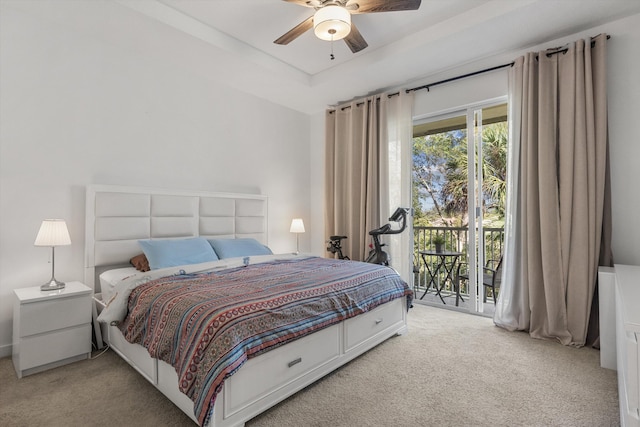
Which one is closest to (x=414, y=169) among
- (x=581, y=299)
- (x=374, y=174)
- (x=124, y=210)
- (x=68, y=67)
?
(x=374, y=174)

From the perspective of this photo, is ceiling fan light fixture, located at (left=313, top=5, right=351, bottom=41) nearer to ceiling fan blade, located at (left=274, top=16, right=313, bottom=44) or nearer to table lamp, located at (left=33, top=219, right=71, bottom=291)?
ceiling fan blade, located at (left=274, top=16, right=313, bottom=44)

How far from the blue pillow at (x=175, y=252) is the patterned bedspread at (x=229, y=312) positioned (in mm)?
509

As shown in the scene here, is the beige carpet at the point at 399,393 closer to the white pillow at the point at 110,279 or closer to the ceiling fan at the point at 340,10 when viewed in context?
the white pillow at the point at 110,279

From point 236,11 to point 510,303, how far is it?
144 inches

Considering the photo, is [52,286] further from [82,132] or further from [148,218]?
[82,132]

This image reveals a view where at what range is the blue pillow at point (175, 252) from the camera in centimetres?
276

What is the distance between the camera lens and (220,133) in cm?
390

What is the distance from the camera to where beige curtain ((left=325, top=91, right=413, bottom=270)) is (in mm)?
3990

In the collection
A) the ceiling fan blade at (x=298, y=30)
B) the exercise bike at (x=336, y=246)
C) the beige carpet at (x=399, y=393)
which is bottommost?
the beige carpet at (x=399, y=393)

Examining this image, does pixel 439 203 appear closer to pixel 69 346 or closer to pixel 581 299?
pixel 581 299

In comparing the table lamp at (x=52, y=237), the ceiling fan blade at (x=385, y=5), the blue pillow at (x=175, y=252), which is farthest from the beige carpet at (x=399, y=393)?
the ceiling fan blade at (x=385, y=5)

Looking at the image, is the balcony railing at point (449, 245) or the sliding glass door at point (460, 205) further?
the balcony railing at point (449, 245)

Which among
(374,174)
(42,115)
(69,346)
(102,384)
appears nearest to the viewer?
(102,384)

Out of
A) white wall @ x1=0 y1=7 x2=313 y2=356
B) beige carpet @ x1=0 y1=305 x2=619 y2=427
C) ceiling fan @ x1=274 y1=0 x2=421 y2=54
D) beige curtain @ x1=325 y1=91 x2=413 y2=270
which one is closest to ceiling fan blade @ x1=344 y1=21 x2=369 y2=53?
ceiling fan @ x1=274 y1=0 x2=421 y2=54
